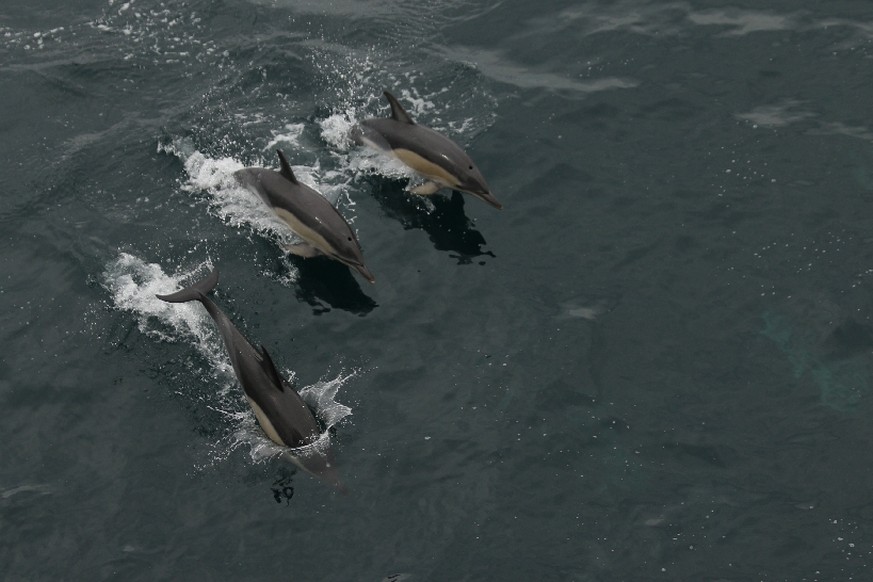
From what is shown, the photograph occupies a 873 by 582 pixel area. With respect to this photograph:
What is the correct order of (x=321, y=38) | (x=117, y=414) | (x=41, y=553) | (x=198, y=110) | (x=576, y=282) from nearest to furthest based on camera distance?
(x=41, y=553)
(x=117, y=414)
(x=576, y=282)
(x=198, y=110)
(x=321, y=38)

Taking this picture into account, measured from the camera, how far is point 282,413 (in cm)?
1828

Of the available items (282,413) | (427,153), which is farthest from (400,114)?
(282,413)

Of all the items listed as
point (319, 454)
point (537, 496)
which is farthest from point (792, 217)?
point (319, 454)

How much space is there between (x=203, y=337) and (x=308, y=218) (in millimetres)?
3025

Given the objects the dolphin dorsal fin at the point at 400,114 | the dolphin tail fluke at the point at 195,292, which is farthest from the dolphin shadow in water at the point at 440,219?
the dolphin tail fluke at the point at 195,292

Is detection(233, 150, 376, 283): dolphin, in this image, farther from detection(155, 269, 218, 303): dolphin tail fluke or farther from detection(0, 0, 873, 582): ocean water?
detection(155, 269, 218, 303): dolphin tail fluke

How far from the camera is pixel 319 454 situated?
18.3 metres

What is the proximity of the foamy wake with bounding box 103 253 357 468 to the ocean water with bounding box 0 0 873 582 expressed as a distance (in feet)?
0.20

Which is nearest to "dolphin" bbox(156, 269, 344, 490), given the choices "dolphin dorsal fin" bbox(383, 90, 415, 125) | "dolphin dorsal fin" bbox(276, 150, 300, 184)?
"dolphin dorsal fin" bbox(276, 150, 300, 184)

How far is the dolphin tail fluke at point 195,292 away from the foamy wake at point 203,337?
82cm

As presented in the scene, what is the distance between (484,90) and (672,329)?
805 cm

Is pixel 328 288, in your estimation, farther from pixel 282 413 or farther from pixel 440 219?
pixel 282 413

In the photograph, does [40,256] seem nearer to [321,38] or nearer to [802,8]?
[321,38]

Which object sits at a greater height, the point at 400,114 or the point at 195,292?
the point at 400,114
